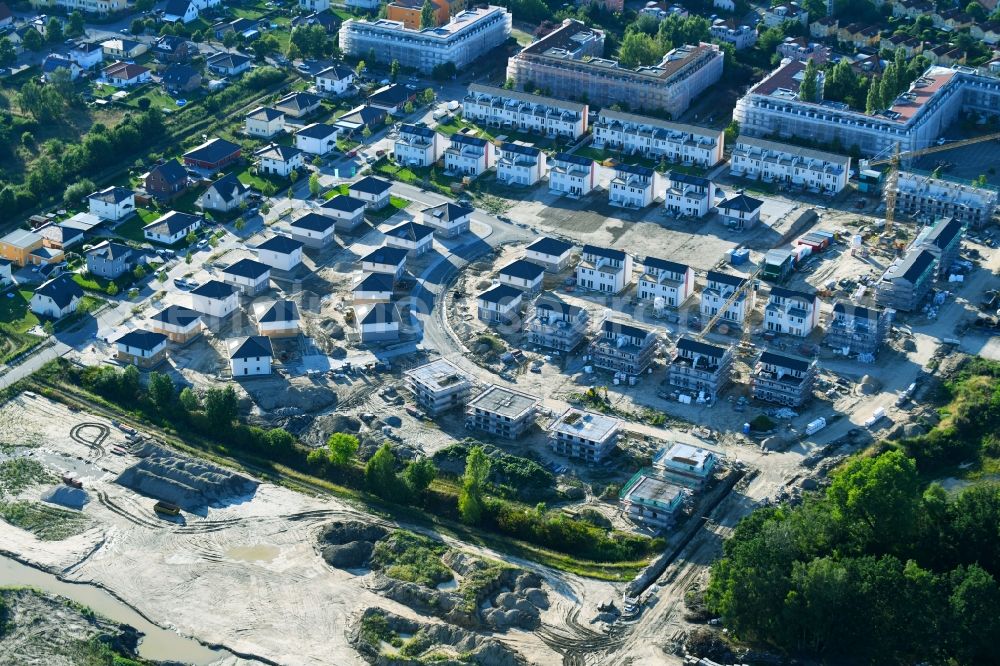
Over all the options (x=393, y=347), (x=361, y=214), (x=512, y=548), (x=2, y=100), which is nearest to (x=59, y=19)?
(x=2, y=100)

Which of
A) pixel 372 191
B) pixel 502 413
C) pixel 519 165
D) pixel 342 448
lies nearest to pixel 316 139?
pixel 372 191

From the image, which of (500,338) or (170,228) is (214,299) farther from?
(500,338)

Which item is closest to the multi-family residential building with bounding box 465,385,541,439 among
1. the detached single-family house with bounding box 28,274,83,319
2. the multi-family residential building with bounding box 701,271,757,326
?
the multi-family residential building with bounding box 701,271,757,326

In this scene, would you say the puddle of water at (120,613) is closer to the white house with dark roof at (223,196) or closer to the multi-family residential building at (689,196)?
the white house with dark roof at (223,196)

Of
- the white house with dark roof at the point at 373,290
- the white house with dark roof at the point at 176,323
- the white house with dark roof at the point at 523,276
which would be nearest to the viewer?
the white house with dark roof at the point at 176,323

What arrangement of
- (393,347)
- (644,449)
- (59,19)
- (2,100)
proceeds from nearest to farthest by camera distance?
(644,449) → (393,347) → (2,100) → (59,19)

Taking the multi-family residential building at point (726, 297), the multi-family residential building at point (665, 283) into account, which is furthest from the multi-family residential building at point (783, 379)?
the multi-family residential building at point (665, 283)

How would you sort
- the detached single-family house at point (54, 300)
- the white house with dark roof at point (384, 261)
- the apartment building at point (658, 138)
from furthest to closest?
the apartment building at point (658, 138) < the white house with dark roof at point (384, 261) < the detached single-family house at point (54, 300)

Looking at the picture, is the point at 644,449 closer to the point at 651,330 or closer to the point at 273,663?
the point at 651,330
